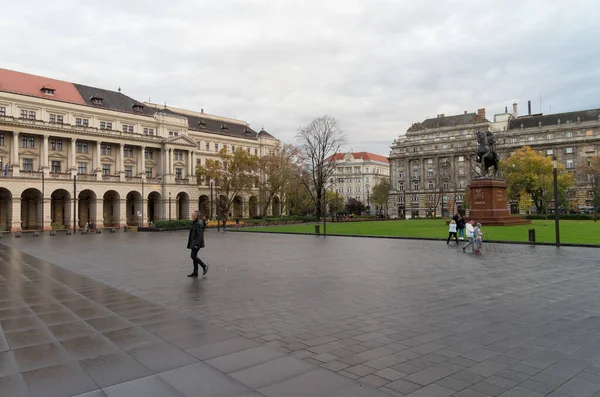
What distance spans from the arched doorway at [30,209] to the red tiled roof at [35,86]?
14088 mm

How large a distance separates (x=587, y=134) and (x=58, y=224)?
97298 mm

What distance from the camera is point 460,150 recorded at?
309 ft

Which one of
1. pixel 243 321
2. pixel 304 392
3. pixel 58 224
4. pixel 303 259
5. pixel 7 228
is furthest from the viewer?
pixel 58 224

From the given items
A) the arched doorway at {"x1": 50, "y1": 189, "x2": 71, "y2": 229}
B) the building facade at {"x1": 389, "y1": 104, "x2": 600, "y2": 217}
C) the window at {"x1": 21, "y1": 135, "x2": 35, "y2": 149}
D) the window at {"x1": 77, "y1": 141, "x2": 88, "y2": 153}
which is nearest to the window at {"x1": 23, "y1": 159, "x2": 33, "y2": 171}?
the window at {"x1": 21, "y1": 135, "x2": 35, "y2": 149}

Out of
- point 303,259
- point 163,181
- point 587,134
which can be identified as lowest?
point 303,259

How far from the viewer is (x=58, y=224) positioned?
187 ft

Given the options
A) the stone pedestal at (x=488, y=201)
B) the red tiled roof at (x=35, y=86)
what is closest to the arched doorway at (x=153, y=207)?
the red tiled roof at (x=35, y=86)

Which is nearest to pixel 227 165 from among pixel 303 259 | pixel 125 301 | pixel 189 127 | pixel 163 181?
pixel 163 181

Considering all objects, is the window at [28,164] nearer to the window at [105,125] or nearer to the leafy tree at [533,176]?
the window at [105,125]

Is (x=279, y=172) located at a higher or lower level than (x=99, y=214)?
higher

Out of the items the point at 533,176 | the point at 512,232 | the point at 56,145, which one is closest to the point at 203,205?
the point at 56,145

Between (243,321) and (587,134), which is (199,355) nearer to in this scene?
(243,321)

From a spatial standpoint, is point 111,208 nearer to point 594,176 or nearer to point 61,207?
point 61,207

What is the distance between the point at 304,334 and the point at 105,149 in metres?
69.4
